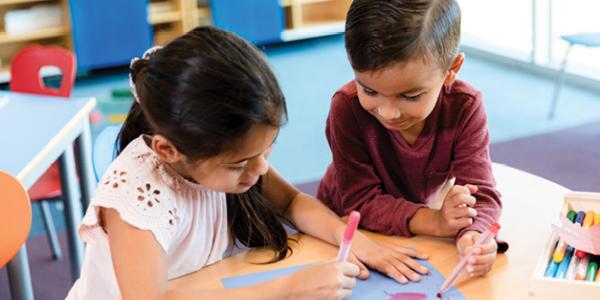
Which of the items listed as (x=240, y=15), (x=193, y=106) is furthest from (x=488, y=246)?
(x=240, y=15)

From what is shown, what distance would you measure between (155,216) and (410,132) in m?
0.51

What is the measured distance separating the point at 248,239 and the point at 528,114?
2.62 meters

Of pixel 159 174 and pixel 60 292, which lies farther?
pixel 60 292

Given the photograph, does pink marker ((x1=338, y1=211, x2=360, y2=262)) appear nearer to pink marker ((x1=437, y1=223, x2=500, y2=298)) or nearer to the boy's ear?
pink marker ((x1=437, y1=223, x2=500, y2=298))

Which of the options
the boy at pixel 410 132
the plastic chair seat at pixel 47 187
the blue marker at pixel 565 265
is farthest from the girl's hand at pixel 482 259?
the plastic chair seat at pixel 47 187

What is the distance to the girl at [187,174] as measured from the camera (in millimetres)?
1056

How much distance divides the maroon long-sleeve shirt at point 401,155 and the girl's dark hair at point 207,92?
1.04 feet

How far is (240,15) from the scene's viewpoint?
15.8 ft

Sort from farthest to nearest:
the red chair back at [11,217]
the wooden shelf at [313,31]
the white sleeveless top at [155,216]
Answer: the wooden shelf at [313,31], the red chair back at [11,217], the white sleeveless top at [155,216]

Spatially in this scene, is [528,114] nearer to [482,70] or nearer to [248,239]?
[482,70]

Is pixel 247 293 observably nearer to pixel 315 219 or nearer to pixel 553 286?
pixel 315 219

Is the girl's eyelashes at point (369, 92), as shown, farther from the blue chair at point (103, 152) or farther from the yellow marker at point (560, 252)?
the blue chair at point (103, 152)

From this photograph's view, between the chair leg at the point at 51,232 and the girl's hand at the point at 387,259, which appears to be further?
the chair leg at the point at 51,232

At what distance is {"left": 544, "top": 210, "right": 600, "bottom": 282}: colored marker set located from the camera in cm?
110
